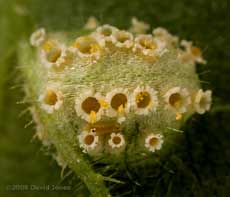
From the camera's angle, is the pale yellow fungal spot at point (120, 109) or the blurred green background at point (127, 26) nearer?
the pale yellow fungal spot at point (120, 109)

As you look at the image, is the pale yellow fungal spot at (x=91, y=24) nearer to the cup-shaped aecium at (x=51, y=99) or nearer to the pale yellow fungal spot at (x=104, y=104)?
the cup-shaped aecium at (x=51, y=99)

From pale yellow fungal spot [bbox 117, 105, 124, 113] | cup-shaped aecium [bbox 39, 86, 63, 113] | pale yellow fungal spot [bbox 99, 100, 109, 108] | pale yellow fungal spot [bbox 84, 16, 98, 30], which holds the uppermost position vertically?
pale yellow fungal spot [bbox 84, 16, 98, 30]

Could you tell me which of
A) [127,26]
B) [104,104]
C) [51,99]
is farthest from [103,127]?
[127,26]

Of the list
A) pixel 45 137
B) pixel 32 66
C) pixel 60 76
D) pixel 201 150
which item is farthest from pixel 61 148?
pixel 201 150

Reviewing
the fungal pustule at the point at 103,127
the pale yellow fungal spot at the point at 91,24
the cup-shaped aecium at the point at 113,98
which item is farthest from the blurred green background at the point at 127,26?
the fungal pustule at the point at 103,127

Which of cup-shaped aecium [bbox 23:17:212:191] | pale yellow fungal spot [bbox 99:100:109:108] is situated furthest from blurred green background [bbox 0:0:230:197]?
pale yellow fungal spot [bbox 99:100:109:108]

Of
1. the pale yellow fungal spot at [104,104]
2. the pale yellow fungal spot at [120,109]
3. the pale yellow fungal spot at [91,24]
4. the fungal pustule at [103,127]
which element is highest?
the pale yellow fungal spot at [91,24]

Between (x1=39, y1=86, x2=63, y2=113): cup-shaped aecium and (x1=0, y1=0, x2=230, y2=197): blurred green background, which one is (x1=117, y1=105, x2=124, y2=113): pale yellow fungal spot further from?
(x1=0, y1=0, x2=230, y2=197): blurred green background
